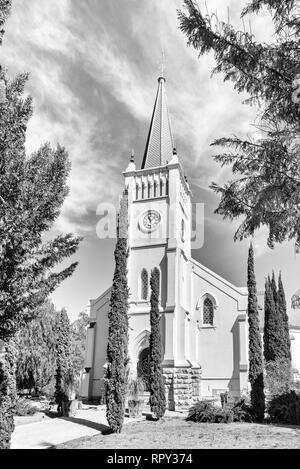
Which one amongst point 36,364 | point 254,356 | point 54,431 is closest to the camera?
point 54,431

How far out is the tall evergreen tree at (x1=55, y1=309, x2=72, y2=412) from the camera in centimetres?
1961

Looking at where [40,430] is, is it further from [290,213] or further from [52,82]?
[290,213]

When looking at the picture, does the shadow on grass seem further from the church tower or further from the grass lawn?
the church tower

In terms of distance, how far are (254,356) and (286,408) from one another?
3.39 m

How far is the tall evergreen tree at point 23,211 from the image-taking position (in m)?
4.97

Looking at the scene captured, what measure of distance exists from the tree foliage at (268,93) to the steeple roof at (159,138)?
26.7 metres

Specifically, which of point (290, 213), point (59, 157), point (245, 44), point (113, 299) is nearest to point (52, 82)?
point (59, 157)

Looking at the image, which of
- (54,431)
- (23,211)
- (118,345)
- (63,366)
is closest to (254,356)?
(118,345)

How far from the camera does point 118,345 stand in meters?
15.6

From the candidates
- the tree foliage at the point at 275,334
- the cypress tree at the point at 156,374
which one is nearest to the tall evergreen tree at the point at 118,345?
the cypress tree at the point at 156,374

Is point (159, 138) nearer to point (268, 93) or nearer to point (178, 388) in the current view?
point (178, 388)

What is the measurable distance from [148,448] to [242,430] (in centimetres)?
507

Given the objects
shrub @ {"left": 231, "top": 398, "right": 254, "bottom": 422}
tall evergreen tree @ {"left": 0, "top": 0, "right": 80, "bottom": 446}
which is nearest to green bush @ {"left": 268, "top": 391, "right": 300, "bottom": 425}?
shrub @ {"left": 231, "top": 398, "right": 254, "bottom": 422}

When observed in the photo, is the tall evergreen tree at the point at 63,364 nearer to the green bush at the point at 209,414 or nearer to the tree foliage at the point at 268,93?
the green bush at the point at 209,414
